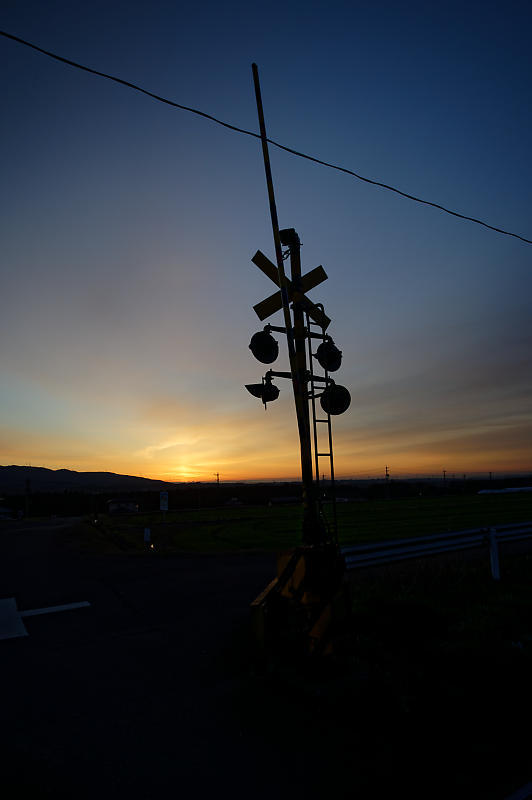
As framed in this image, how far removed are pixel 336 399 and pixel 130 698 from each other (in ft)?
13.8

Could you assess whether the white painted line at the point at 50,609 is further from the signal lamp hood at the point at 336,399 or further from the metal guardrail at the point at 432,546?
the signal lamp hood at the point at 336,399

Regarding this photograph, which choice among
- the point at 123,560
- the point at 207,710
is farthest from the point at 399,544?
the point at 123,560

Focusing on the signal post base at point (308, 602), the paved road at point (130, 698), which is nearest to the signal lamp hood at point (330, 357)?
the signal post base at point (308, 602)

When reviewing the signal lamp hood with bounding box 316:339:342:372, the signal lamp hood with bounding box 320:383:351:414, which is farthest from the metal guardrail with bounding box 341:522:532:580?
the signal lamp hood with bounding box 316:339:342:372

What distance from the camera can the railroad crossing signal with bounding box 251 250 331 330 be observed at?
611 cm

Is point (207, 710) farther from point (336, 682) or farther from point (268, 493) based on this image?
point (268, 493)

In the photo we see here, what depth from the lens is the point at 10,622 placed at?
743 cm

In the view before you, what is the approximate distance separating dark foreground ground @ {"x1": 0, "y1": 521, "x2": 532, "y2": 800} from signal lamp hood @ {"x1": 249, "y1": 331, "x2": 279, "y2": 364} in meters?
3.74

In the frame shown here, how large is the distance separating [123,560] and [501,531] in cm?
1059

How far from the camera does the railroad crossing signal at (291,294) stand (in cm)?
611

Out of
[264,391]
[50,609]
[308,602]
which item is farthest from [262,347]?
[50,609]

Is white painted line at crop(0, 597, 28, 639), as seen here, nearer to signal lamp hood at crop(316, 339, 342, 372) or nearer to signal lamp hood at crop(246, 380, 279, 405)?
signal lamp hood at crop(246, 380, 279, 405)

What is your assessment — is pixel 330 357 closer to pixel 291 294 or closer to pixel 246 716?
pixel 291 294

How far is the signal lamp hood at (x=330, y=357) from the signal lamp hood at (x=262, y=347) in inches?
29.3
